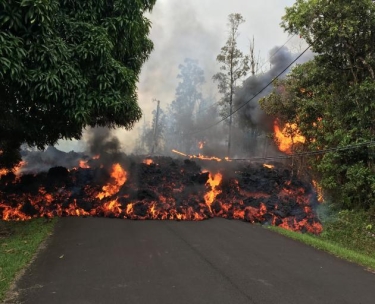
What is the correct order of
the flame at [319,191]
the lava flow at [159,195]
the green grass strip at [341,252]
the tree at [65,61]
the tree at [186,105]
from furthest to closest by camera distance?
the tree at [186,105] < the flame at [319,191] < the lava flow at [159,195] < the green grass strip at [341,252] < the tree at [65,61]

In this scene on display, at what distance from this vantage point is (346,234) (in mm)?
11922

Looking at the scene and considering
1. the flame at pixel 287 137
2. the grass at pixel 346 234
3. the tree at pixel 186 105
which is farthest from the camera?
the tree at pixel 186 105

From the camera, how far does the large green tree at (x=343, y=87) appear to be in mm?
11883

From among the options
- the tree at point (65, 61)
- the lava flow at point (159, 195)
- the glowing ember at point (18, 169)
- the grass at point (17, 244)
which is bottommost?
the grass at point (17, 244)

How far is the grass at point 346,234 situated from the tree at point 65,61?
6.50m

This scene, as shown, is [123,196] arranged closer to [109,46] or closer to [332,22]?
[109,46]

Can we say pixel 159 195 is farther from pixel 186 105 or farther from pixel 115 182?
pixel 186 105

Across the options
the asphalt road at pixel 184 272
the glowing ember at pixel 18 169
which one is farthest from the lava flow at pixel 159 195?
the asphalt road at pixel 184 272

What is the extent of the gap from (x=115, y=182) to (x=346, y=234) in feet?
33.2

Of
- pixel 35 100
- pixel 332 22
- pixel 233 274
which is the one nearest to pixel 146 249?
pixel 233 274

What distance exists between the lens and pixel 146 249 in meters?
8.21

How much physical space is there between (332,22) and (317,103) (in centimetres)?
412

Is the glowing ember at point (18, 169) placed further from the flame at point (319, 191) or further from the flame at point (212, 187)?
the flame at point (319, 191)

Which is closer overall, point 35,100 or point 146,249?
point 35,100
